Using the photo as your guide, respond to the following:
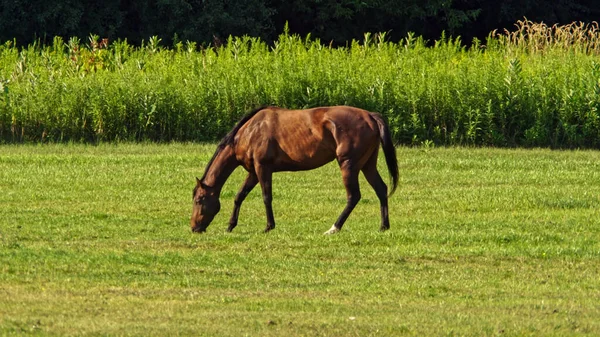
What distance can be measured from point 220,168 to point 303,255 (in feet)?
7.88

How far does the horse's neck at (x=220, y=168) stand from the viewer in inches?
602

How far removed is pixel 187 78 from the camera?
26.3m

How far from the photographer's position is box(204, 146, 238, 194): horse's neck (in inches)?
602

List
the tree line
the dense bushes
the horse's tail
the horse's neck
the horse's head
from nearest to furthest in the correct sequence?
the horse's tail < the horse's head < the horse's neck < the dense bushes < the tree line

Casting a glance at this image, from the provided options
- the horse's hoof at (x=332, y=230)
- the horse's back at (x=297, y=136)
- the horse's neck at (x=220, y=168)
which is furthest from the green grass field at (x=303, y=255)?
the horse's back at (x=297, y=136)

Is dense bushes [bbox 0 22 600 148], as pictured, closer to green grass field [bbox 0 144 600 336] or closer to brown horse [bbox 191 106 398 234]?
green grass field [bbox 0 144 600 336]

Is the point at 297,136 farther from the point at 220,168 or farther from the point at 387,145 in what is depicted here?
the point at 387,145

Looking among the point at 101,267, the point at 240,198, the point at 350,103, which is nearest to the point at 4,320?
the point at 101,267

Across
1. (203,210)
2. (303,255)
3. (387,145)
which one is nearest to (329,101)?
(203,210)

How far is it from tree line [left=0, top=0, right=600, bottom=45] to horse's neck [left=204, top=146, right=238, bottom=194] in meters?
19.5

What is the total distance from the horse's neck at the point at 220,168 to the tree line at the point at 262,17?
1951cm

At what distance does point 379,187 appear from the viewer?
15.2 m

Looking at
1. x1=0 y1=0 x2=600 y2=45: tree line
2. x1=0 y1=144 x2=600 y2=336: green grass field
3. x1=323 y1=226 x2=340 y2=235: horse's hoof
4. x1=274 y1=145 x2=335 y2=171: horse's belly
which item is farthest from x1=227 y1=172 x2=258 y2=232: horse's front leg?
x1=0 y1=0 x2=600 y2=45: tree line

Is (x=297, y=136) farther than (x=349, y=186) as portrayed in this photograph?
Yes
